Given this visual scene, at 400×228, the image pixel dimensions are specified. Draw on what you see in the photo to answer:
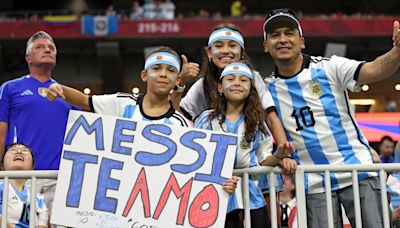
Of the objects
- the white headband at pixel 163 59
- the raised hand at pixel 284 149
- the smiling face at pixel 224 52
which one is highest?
the smiling face at pixel 224 52

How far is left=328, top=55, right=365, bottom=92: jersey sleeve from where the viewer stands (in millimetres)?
3558

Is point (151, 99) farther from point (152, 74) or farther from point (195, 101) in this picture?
point (195, 101)

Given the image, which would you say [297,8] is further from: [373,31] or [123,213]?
[123,213]

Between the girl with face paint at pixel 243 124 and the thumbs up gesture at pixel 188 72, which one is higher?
the thumbs up gesture at pixel 188 72

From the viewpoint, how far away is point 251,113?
362 cm

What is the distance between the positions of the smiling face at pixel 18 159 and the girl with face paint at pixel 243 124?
122cm

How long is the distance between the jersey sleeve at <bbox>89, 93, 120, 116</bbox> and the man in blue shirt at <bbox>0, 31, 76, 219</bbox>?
2.38 feet

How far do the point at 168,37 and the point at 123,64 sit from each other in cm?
260

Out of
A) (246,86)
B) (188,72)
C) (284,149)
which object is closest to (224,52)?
(188,72)

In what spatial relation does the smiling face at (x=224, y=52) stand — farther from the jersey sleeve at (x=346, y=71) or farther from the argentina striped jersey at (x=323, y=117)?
the jersey sleeve at (x=346, y=71)

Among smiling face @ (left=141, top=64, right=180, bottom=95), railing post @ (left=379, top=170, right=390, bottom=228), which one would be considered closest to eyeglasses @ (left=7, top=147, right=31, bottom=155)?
smiling face @ (left=141, top=64, right=180, bottom=95)

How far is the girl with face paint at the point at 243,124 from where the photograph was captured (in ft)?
11.5

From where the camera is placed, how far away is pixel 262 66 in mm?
20016

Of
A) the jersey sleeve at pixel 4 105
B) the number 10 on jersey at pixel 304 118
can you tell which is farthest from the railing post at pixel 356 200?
the jersey sleeve at pixel 4 105
